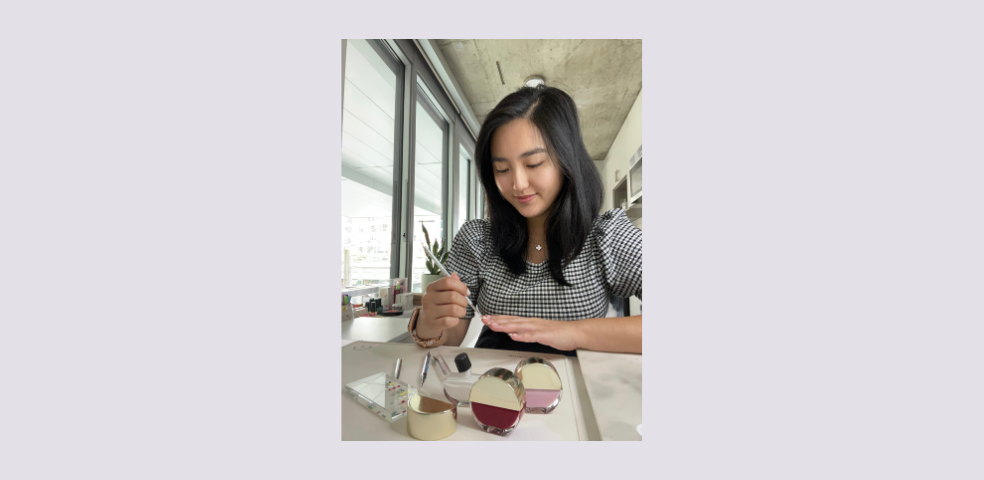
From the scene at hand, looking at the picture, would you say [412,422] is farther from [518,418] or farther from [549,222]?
[549,222]

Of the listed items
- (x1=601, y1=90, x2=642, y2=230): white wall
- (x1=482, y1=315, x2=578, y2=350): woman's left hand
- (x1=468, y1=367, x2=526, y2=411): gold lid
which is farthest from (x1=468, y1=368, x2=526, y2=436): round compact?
(x1=601, y1=90, x2=642, y2=230): white wall

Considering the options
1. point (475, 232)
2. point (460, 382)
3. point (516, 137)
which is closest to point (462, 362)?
point (460, 382)

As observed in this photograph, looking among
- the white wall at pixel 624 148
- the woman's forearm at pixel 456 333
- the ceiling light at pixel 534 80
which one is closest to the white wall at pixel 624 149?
the white wall at pixel 624 148

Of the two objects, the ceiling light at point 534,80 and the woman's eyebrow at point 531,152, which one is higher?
the ceiling light at point 534,80

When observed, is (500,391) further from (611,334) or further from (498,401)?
(611,334)

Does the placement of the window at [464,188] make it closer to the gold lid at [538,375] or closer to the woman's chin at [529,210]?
the woman's chin at [529,210]

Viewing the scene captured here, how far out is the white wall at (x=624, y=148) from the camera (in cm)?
36

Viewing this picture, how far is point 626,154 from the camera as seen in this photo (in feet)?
1.24

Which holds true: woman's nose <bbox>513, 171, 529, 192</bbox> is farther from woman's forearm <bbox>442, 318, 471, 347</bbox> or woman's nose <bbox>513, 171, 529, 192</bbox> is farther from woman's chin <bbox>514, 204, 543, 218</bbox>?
woman's forearm <bbox>442, 318, 471, 347</bbox>

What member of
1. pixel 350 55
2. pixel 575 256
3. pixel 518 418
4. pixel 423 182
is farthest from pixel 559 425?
pixel 350 55

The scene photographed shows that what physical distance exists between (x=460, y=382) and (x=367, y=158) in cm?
27

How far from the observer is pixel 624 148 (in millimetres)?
378

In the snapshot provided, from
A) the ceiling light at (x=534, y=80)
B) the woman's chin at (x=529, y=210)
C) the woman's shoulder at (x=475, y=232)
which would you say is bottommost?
the woman's shoulder at (x=475, y=232)

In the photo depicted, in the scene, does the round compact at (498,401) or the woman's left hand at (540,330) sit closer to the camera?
the round compact at (498,401)
